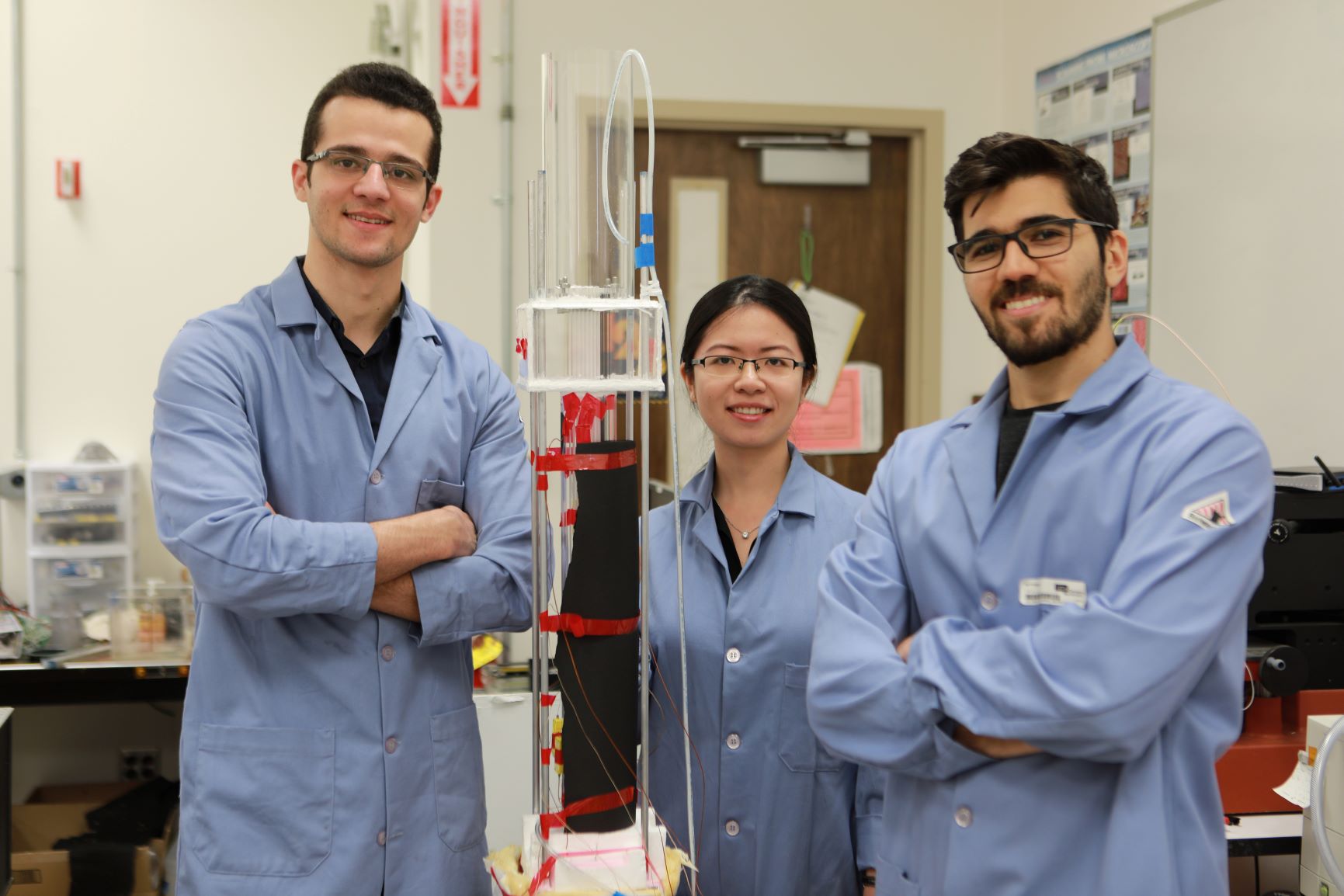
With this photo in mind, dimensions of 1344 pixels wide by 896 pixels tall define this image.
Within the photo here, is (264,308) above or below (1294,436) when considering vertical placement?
above

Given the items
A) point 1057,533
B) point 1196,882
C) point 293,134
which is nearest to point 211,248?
point 293,134

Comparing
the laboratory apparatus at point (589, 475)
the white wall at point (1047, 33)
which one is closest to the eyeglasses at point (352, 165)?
the laboratory apparatus at point (589, 475)

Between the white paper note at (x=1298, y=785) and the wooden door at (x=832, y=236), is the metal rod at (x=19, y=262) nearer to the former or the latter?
the wooden door at (x=832, y=236)

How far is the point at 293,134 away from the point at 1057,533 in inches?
132

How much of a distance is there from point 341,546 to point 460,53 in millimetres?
2310

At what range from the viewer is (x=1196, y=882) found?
1.18 meters

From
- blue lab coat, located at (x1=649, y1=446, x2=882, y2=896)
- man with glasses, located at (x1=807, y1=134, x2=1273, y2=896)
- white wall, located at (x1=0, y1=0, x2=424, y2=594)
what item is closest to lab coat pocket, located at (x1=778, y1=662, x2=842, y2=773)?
blue lab coat, located at (x1=649, y1=446, x2=882, y2=896)

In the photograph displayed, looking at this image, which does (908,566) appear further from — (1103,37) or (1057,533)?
(1103,37)

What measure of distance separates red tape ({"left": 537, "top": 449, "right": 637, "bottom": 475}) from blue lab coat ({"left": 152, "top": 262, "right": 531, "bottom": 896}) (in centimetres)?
29

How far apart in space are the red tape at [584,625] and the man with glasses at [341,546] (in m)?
0.24

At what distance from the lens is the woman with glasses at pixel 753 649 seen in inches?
63.6

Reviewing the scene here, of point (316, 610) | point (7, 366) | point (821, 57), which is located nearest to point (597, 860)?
point (316, 610)

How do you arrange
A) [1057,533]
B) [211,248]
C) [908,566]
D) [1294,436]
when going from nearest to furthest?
[1057,533], [908,566], [1294,436], [211,248]

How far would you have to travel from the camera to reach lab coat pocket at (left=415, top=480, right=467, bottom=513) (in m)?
1.63
